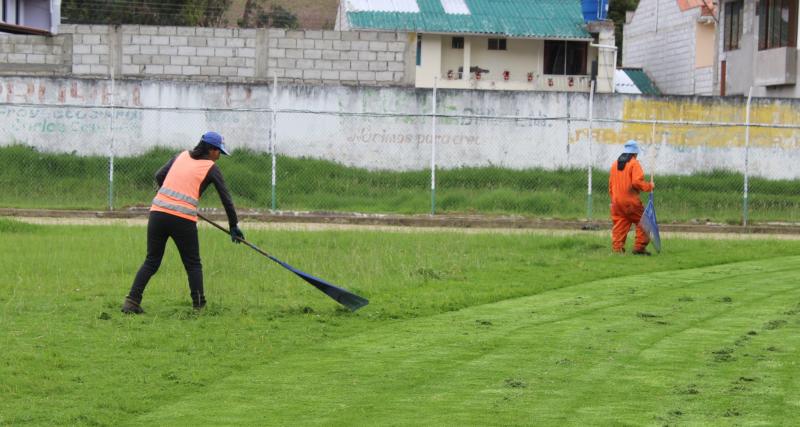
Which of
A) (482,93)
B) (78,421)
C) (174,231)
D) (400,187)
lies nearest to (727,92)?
(482,93)

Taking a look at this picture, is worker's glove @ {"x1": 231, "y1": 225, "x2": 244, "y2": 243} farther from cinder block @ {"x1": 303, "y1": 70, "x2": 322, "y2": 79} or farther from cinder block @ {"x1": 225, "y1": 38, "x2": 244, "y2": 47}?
cinder block @ {"x1": 225, "y1": 38, "x2": 244, "y2": 47}

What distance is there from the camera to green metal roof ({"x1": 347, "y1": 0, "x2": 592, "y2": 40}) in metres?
38.2

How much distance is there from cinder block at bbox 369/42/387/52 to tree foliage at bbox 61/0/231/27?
16970 millimetres

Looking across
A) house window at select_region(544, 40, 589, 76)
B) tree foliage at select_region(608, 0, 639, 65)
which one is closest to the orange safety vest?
house window at select_region(544, 40, 589, 76)

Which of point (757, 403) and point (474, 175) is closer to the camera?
point (757, 403)

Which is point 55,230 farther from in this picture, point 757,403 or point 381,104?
point 757,403

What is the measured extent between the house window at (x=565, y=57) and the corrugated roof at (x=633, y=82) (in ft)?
8.18

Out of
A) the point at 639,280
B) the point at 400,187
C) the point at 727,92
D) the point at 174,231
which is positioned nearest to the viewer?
the point at 174,231

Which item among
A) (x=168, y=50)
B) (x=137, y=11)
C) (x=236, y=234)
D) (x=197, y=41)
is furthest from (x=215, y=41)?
(x=236, y=234)

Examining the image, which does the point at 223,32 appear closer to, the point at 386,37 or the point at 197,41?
the point at 197,41

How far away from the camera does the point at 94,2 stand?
48312mm

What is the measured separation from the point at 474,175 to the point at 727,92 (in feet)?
46.5

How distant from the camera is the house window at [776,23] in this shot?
3319 centimetres

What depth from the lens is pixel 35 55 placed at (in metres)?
31.5
